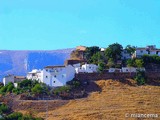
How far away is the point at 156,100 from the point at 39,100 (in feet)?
49.1

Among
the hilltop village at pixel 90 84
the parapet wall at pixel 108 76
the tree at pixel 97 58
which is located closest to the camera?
the hilltop village at pixel 90 84

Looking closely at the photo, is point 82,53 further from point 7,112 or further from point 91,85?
point 7,112

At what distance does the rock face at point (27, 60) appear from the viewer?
15600 cm

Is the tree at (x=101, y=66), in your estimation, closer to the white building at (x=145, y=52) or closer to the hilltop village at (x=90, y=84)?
the hilltop village at (x=90, y=84)

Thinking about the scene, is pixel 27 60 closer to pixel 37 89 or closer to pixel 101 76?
pixel 101 76

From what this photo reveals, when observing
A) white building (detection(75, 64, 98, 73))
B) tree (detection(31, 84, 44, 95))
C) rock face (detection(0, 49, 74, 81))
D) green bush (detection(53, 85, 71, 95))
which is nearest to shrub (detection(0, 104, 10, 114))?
tree (detection(31, 84, 44, 95))

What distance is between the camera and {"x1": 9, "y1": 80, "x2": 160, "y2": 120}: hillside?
76812 mm

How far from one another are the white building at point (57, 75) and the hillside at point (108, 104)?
4086 mm

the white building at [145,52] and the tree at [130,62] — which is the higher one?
the white building at [145,52]

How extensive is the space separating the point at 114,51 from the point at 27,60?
6885cm

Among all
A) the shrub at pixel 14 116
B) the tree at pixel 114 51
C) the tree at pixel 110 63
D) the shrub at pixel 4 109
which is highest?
the tree at pixel 114 51

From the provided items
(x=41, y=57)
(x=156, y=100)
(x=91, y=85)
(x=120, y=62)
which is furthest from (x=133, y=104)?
(x=41, y=57)

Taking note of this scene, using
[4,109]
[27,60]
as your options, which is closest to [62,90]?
[4,109]

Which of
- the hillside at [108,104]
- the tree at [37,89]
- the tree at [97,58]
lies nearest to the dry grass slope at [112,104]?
the hillside at [108,104]
